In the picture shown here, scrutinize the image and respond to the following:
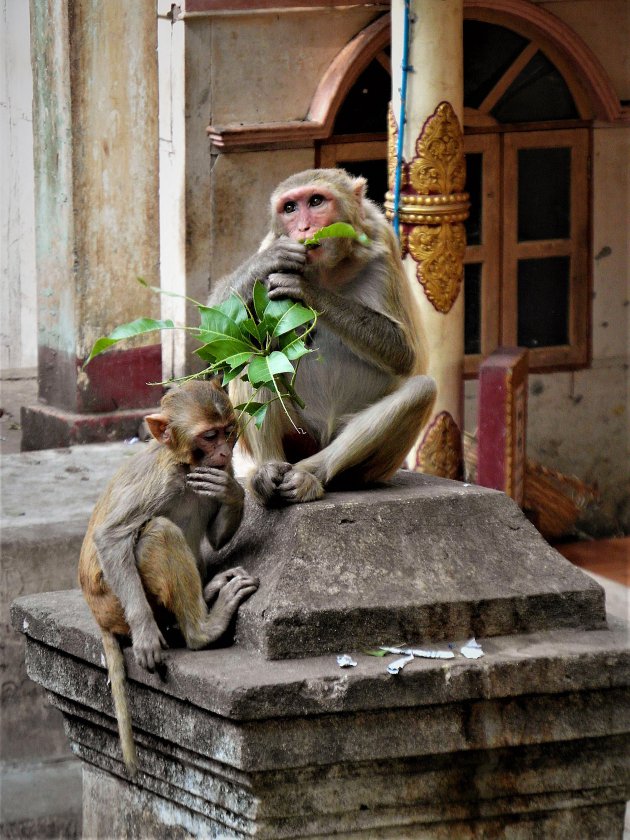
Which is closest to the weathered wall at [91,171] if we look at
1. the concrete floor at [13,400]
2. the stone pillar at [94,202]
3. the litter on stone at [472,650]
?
the stone pillar at [94,202]

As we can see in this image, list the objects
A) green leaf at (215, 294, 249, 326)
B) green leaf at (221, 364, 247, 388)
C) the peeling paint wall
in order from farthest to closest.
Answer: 1. the peeling paint wall
2. green leaf at (215, 294, 249, 326)
3. green leaf at (221, 364, 247, 388)

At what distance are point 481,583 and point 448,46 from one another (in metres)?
4.78

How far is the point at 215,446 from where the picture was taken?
15.2 feet

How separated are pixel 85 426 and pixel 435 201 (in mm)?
2324

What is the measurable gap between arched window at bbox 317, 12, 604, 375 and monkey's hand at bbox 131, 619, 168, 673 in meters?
5.96

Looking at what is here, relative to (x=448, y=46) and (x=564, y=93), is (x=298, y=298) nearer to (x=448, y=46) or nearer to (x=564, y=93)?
(x=448, y=46)

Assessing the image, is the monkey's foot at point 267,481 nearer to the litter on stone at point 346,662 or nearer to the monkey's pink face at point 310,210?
the litter on stone at point 346,662

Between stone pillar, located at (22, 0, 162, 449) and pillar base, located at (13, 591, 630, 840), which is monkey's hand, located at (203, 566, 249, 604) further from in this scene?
stone pillar, located at (22, 0, 162, 449)

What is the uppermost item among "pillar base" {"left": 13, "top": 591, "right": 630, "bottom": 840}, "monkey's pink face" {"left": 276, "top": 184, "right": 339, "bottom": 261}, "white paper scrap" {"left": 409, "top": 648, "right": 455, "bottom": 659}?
"monkey's pink face" {"left": 276, "top": 184, "right": 339, "bottom": 261}

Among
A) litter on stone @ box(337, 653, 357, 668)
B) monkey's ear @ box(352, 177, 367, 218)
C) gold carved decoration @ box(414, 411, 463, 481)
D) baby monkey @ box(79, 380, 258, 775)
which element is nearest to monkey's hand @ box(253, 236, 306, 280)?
monkey's ear @ box(352, 177, 367, 218)

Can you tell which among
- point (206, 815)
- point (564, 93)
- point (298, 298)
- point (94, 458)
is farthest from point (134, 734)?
point (564, 93)

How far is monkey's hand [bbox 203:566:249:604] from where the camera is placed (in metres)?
4.57

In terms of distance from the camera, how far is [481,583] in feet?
15.0

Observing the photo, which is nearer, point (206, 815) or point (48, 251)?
point (206, 815)
